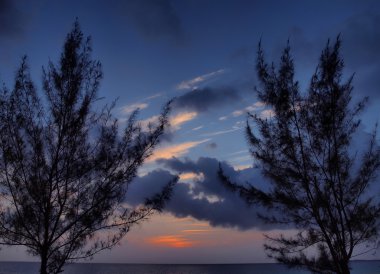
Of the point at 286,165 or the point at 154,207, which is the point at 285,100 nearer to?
the point at 286,165

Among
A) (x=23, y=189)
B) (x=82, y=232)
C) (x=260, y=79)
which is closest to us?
(x=23, y=189)

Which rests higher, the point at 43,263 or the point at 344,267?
the point at 43,263

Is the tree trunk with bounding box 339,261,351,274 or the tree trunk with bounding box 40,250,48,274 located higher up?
the tree trunk with bounding box 40,250,48,274

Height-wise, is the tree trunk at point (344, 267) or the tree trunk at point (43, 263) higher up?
the tree trunk at point (43, 263)

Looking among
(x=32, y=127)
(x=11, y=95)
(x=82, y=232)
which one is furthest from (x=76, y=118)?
(x=82, y=232)

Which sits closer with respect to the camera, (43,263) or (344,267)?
(43,263)

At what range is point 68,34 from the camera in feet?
24.8

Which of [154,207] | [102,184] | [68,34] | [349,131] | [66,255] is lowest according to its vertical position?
[66,255]

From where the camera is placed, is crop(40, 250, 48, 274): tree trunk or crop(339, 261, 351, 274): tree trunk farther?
crop(339, 261, 351, 274): tree trunk

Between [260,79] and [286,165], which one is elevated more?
[260,79]

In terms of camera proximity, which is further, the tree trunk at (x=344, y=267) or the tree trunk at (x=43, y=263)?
the tree trunk at (x=344, y=267)

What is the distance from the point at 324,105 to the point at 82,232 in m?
5.85

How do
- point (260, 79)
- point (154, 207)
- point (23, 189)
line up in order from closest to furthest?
point (23, 189), point (154, 207), point (260, 79)

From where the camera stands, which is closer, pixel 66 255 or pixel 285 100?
pixel 66 255
